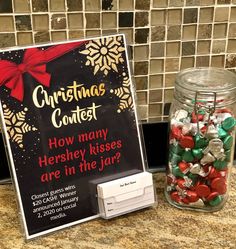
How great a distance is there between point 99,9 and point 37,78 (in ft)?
0.64

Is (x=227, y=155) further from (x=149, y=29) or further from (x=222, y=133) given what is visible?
(x=149, y=29)

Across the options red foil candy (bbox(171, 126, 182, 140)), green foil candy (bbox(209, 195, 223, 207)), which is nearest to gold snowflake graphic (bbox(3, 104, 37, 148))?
red foil candy (bbox(171, 126, 182, 140))

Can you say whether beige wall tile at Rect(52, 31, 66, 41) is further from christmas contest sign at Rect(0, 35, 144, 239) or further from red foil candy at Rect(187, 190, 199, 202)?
red foil candy at Rect(187, 190, 199, 202)

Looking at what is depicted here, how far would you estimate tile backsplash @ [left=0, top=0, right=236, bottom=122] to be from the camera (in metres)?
0.87

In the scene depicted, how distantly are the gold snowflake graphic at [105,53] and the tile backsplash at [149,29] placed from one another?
8cm

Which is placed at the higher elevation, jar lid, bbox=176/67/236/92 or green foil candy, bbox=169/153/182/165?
jar lid, bbox=176/67/236/92

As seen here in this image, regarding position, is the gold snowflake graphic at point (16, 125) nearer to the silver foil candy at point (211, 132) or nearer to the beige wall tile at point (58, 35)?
the beige wall tile at point (58, 35)

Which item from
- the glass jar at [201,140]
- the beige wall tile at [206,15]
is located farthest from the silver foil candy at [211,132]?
the beige wall tile at [206,15]

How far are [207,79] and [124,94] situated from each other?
0.55 ft

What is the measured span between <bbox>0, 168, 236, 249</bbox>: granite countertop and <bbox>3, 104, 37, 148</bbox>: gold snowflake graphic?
0.54ft

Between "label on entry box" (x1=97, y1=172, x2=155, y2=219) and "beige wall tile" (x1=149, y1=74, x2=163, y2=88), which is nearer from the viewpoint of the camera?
"label on entry box" (x1=97, y1=172, x2=155, y2=219)

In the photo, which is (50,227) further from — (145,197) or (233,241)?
(233,241)

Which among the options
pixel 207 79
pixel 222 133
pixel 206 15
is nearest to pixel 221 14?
pixel 206 15

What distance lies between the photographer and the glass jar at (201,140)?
2.74ft
